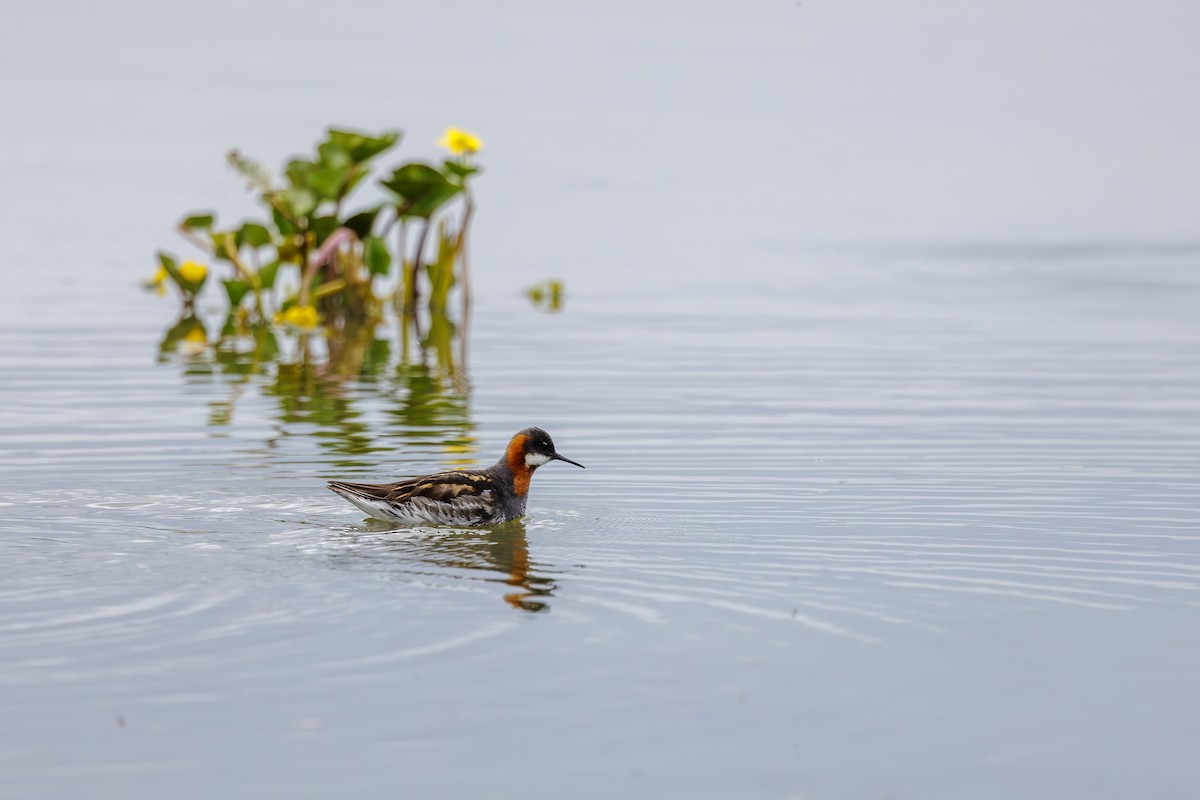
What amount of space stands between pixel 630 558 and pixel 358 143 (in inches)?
618

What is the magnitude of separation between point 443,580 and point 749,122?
83.5 meters

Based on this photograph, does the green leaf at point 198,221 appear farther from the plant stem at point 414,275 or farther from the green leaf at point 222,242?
the plant stem at point 414,275

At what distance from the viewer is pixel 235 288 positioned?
27250 millimetres

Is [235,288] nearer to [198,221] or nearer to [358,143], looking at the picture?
[198,221]

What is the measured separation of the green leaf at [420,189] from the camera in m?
26.8

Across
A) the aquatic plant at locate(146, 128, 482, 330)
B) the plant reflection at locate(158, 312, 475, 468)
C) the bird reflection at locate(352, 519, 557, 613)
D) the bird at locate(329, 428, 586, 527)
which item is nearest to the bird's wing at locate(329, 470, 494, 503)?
the bird at locate(329, 428, 586, 527)

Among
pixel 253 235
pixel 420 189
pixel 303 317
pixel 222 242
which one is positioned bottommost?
pixel 303 317

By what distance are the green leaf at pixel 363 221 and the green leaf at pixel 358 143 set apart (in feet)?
Result: 3.29

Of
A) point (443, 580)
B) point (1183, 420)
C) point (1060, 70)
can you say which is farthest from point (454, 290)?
point (1060, 70)

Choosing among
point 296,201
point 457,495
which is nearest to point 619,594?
point 457,495

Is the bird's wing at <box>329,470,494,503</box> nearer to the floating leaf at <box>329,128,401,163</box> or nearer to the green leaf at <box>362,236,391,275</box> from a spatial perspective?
the floating leaf at <box>329,128,401,163</box>

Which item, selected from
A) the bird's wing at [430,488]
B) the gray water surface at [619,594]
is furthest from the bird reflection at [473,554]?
the bird's wing at [430,488]

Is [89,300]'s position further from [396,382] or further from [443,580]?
[443,580]

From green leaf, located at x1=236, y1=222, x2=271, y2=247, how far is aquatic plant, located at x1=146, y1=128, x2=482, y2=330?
0.02 m
